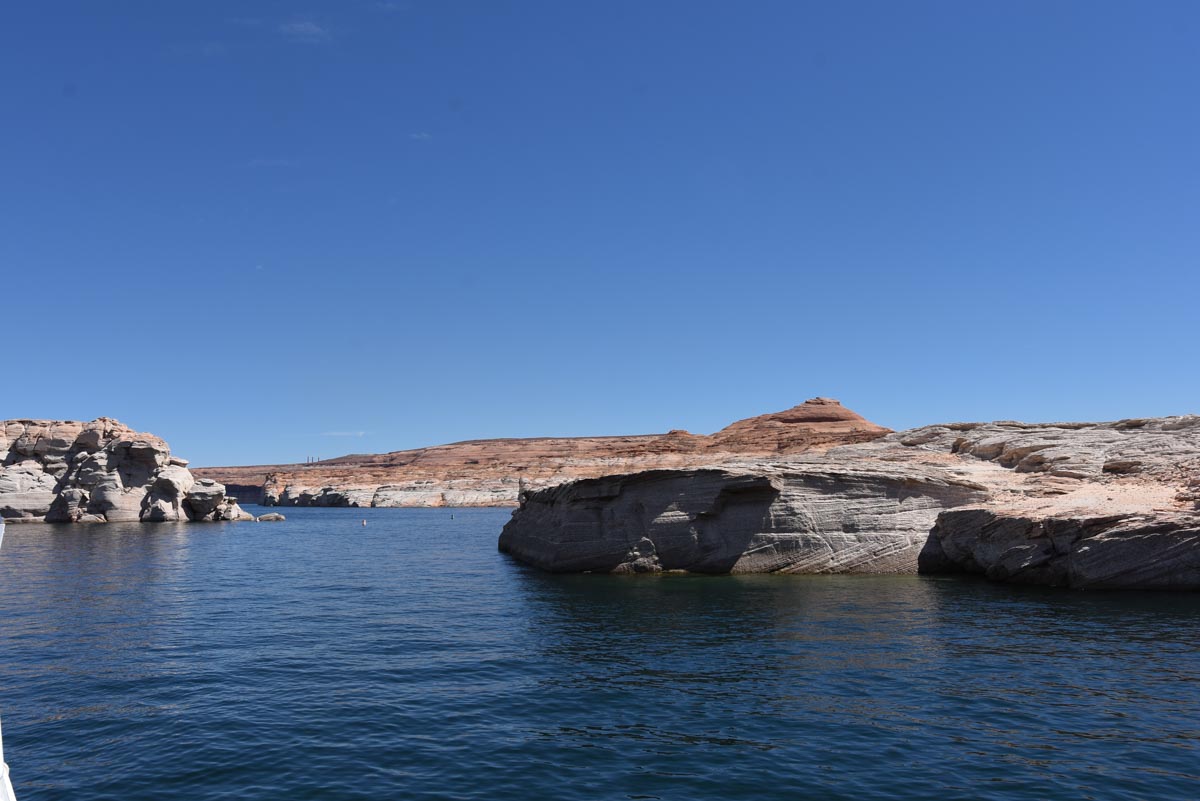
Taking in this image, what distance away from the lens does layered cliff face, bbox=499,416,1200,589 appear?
96.7 feet

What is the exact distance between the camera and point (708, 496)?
34594 millimetres

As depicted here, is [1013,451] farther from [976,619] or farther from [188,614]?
[188,614]

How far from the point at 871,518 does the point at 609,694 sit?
22053mm

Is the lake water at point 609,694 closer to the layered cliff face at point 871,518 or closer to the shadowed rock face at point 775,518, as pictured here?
the layered cliff face at point 871,518

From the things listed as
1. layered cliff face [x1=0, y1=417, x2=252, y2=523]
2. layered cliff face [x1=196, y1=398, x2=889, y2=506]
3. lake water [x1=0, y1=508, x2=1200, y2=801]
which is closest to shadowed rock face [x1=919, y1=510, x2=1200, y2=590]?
lake water [x1=0, y1=508, x2=1200, y2=801]

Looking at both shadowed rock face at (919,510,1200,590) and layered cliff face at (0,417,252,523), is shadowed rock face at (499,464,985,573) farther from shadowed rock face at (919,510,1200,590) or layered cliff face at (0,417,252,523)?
layered cliff face at (0,417,252,523)

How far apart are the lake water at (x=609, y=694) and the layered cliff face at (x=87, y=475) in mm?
54217

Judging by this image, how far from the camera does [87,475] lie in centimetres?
7844

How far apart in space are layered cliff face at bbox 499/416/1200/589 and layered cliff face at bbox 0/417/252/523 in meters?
58.9

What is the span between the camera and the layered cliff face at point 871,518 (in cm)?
2948

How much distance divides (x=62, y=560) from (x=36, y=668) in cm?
2911

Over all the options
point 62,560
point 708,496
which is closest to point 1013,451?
point 708,496

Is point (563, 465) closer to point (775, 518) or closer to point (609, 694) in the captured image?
point (775, 518)

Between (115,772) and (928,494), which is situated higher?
(928,494)
